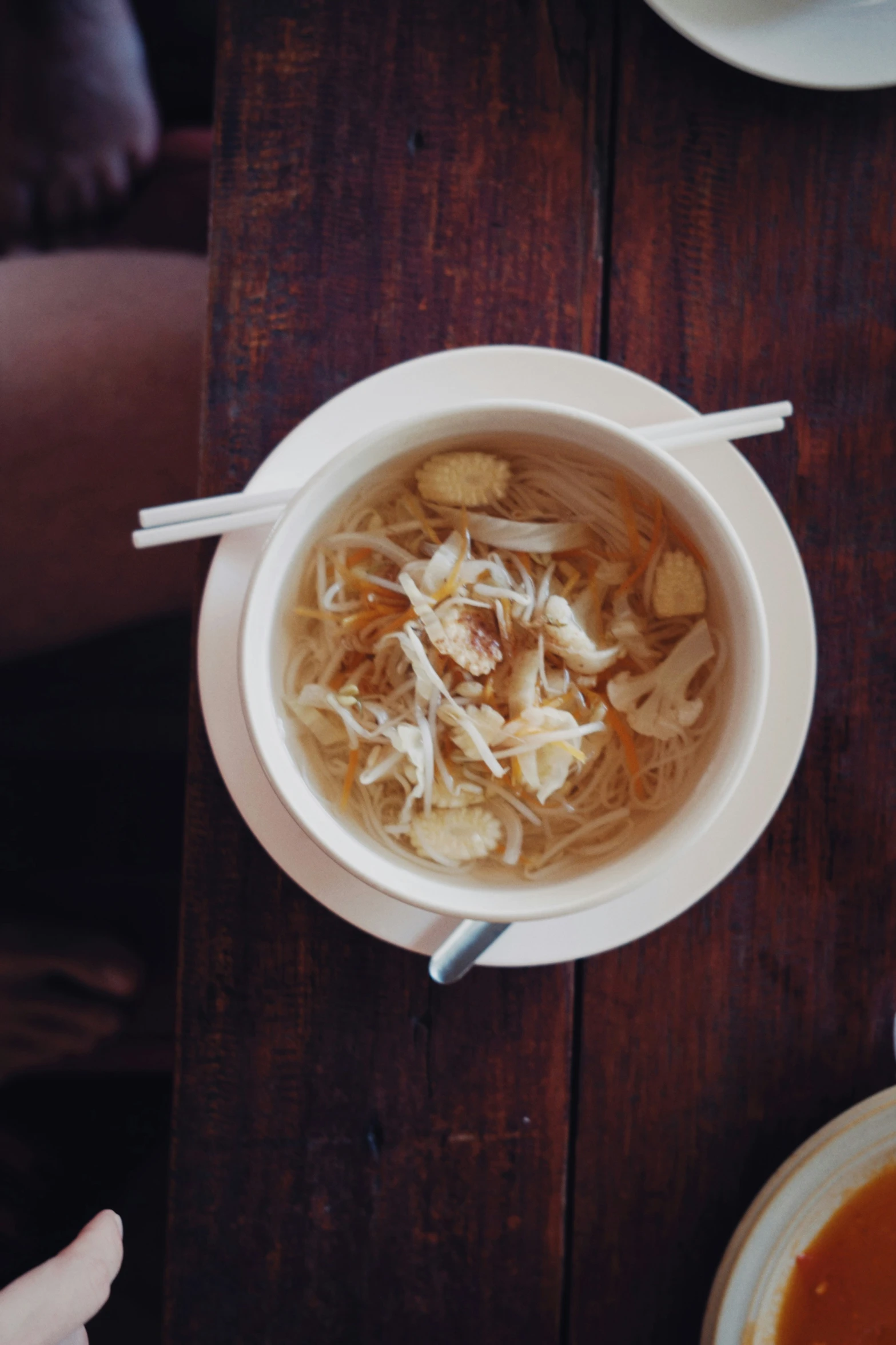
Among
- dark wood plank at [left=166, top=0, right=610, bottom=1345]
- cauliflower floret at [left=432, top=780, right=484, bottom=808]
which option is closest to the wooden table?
dark wood plank at [left=166, top=0, right=610, bottom=1345]

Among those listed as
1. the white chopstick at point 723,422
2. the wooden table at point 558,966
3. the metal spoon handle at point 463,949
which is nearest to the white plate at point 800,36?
the wooden table at point 558,966

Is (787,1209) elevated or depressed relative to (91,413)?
depressed

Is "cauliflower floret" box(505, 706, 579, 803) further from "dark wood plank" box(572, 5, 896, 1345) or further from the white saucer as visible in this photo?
"dark wood plank" box(572, 5, 896, 1345)

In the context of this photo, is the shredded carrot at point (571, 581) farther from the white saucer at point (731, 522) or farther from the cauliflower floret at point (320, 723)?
the cauliflower floret at point (320, 723)

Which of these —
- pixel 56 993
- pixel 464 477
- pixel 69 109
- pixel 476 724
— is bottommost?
pixel 56 993

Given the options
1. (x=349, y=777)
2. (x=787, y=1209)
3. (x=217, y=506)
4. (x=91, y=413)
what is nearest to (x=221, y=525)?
(x=217, y=506)

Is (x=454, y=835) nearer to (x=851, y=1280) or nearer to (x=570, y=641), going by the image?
(x=570, y=641)

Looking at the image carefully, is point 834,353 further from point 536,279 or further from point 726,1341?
point 726,1341

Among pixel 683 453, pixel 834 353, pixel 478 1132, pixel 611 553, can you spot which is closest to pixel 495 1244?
pixel 478 1132
